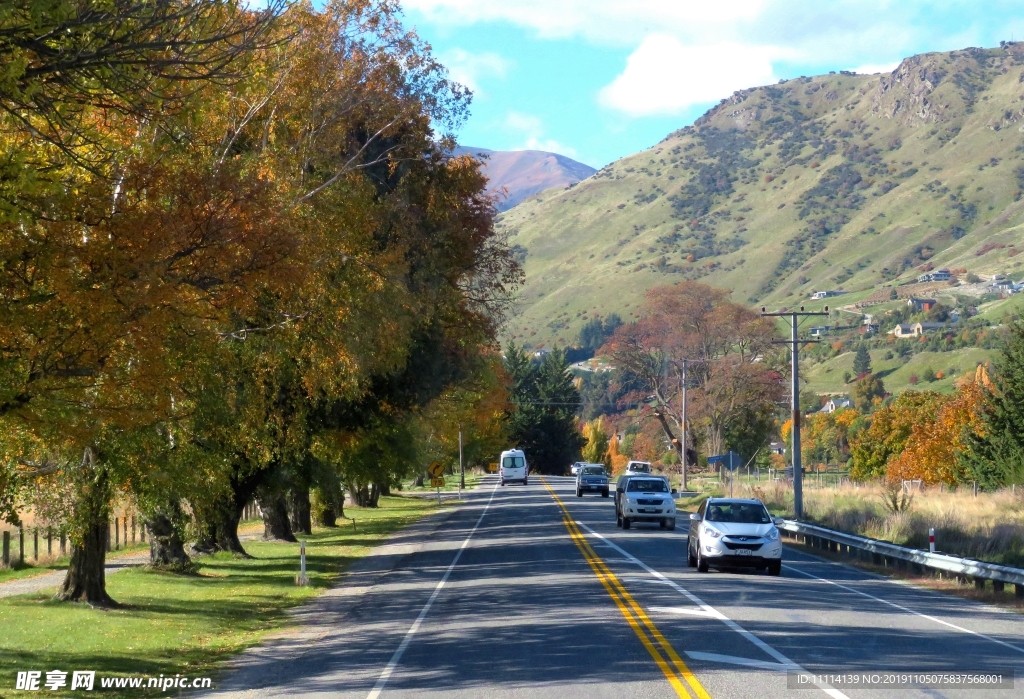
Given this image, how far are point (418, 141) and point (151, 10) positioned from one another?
1971 cm

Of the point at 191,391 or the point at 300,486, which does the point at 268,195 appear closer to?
the point at 191,391

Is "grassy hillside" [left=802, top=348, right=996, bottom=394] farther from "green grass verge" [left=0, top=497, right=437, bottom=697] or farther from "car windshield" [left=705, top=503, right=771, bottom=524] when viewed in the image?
"green grass verge" [left=0, top=497, right=437, bottom=697]

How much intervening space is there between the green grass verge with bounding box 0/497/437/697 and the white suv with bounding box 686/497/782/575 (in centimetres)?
812

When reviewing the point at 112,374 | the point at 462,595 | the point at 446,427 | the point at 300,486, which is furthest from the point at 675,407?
the point at 112,374

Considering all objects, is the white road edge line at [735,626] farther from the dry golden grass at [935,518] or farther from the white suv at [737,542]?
the dry golden grass at [935,518]

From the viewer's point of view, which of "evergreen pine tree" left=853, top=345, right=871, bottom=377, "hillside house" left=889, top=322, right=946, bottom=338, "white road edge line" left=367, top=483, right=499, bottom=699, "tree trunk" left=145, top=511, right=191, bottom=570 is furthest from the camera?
"evergreen pine tree" left=853, top=345, right=871, bottom=377

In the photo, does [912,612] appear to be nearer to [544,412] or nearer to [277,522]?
[277,522]

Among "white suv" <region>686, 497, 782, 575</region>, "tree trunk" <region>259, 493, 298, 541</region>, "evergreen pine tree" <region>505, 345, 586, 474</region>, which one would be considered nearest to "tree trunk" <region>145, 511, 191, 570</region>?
"tree trunk" <region>259, 493, 298, 541</region>

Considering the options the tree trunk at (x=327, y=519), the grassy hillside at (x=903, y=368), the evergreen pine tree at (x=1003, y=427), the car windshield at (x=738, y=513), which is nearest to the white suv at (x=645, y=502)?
the tree trunk at (x=327, y=519)

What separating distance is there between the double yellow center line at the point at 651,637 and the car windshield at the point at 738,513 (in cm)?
269

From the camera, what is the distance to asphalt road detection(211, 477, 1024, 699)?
11.8 meters

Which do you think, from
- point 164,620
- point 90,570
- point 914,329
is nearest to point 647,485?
point 90,570

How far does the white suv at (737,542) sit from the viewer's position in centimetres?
2366

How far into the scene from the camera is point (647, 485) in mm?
40375
